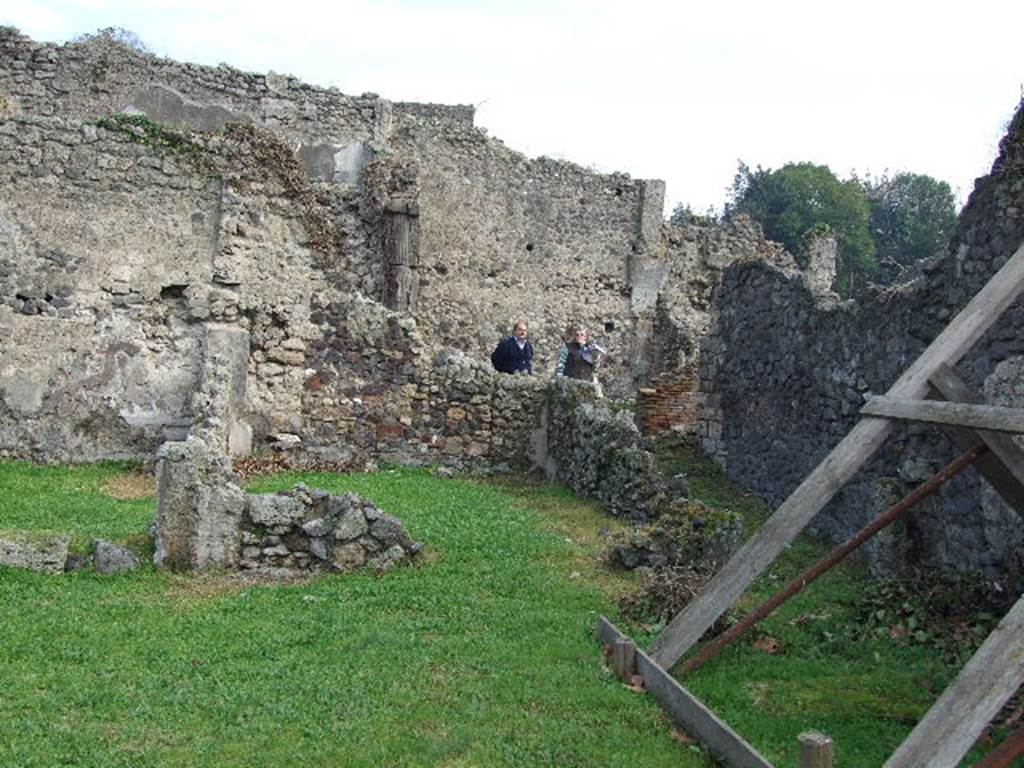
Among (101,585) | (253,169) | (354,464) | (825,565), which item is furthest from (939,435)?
(253,169)

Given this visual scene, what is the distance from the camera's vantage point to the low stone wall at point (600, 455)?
1046 centimetres

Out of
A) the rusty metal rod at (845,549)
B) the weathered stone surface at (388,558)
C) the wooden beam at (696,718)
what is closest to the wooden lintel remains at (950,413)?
the rusty metal rod at (845,549)

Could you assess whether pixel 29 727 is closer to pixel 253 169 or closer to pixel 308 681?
pixel 308 681

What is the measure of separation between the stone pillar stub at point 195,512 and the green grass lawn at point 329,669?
0.78 feet

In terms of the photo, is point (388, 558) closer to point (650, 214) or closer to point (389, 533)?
point (389, 533)

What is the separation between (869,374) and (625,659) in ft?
15.5

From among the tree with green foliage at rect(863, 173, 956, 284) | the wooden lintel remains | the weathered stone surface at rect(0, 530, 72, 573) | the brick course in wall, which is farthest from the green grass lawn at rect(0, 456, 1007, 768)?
the tree with green foliage at rect(863, 173, 956, 284)

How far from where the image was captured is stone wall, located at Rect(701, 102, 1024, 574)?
7.46 meters

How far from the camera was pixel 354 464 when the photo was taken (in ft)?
43.6

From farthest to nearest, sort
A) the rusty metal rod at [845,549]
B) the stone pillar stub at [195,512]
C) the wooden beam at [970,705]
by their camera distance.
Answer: the stone pillar stub at [195,512] → the rusty metal rod at [845,549] → the wooden beam at [970,705]

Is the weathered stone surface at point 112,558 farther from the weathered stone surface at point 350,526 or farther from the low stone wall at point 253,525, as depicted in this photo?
the weathered stone surface at point 350,526

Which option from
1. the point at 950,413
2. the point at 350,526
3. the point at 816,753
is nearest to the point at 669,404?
the point at 350,526

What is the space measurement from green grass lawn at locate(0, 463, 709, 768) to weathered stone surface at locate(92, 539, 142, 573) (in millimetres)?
106

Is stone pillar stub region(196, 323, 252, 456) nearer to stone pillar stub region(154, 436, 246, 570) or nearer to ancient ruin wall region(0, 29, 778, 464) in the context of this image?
ancient ruin wall region(0, 29, 778, 464)
